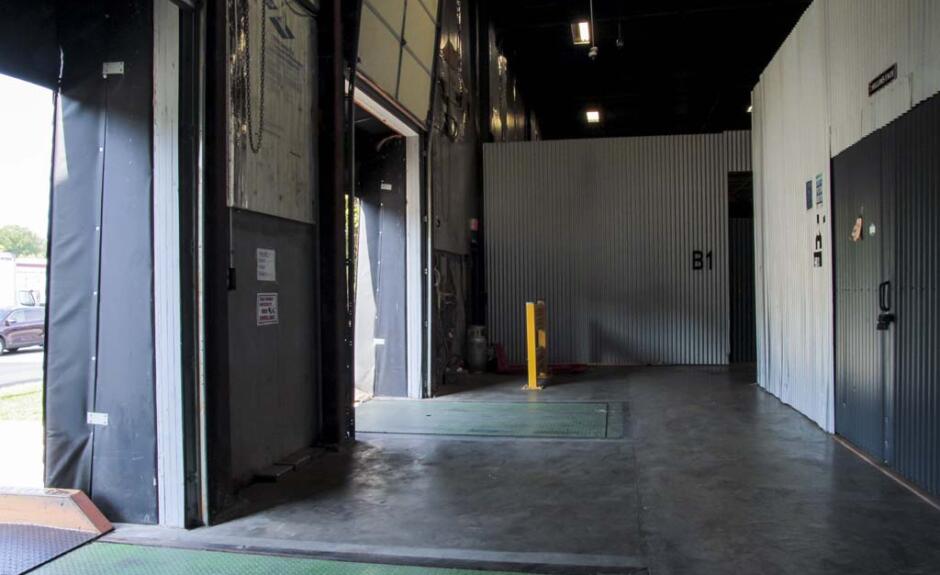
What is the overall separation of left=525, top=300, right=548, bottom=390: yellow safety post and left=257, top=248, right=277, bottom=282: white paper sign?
4433mm

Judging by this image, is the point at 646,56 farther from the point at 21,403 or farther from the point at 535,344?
the point at 21,403

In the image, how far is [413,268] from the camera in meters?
8.40

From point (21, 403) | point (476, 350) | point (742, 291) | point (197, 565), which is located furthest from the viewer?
point (742, 291)

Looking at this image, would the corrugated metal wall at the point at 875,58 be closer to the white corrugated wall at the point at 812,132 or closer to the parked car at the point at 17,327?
the white corrugated wall at the point at 812,132

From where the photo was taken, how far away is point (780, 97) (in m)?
7.41

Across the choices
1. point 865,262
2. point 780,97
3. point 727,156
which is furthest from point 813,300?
point 727,156

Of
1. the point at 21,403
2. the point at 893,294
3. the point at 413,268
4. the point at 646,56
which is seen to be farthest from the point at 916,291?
the point at 646,56

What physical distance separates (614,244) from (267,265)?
756 centimetres

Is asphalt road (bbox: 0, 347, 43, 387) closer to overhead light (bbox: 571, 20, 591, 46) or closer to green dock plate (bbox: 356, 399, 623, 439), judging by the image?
green dock plate (bbox: 356, 399, 623, 439)

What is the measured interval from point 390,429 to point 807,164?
493cm

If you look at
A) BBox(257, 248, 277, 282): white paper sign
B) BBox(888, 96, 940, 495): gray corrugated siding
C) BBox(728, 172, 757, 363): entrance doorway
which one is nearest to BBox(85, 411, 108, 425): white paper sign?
BBox(257, 248, 277, 282): white paper sign

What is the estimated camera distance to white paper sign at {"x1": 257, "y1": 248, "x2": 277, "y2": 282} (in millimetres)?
4840

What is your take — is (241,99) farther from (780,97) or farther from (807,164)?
(780,97)

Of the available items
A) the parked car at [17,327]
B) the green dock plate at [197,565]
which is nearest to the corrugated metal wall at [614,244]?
the green dock plate at [197,565]
